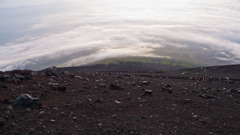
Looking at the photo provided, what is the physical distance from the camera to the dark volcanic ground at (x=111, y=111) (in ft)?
29.1

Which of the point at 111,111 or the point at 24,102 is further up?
the point at 24,102

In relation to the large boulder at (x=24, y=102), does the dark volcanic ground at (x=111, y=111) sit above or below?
below

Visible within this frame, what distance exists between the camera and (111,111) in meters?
11.3

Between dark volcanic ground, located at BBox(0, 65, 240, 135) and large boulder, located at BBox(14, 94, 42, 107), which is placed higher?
large boulder, located at BBox(14, 94, 42, 107)

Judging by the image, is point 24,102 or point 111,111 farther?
point 111,111

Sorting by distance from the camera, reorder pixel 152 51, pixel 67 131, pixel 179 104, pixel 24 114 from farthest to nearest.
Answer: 1. pixel 152 51
2. pixel 179 104
3. pixel 24 114
4. pixel 67 131

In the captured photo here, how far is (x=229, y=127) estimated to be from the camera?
10500 mm

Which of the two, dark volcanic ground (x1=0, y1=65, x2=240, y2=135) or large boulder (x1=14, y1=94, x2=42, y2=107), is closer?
dark volcanic ground (x1=0, y1=65, x2=240, y2=135)

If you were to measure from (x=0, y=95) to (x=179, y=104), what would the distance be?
439 inches

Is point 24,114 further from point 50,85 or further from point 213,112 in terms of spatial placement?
point 213,112

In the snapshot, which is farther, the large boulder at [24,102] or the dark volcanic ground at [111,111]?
the large boulder at [24,102]

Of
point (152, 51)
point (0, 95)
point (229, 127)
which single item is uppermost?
point (152, 51)

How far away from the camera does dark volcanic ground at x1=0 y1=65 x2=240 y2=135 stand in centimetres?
886

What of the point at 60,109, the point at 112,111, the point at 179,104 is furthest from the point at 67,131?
the point at 179,104
